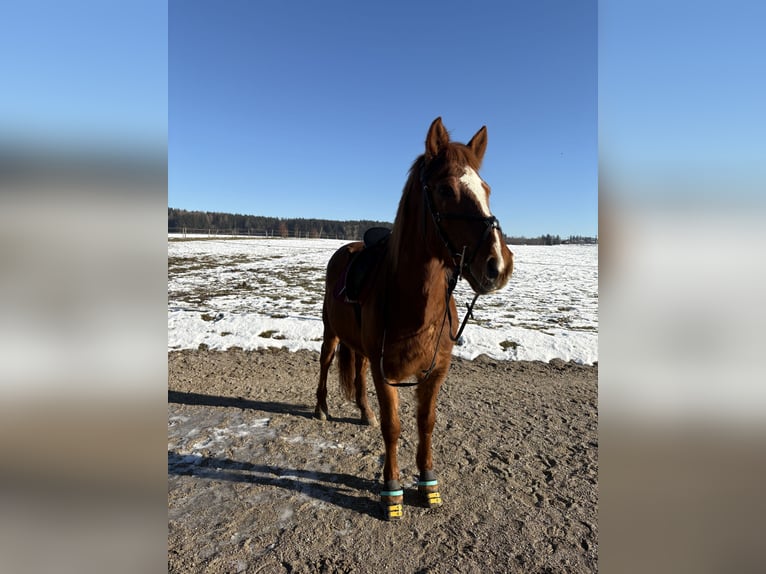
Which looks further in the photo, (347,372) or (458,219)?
(347,372)

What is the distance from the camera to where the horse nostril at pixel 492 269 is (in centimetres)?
187

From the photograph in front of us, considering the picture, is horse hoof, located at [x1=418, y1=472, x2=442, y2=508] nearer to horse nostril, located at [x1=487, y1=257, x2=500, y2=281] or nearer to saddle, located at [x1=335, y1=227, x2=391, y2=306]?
saddle, located at [x1=335, y1=227, x2=391, y2=306]

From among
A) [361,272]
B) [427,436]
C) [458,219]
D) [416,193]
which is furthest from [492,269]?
[427,436]

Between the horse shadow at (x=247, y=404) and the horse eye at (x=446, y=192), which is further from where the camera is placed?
the horse shadow at (x=247, y=404)

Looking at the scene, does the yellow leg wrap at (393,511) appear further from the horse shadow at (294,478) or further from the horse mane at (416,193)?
the horse mane at (416,193)

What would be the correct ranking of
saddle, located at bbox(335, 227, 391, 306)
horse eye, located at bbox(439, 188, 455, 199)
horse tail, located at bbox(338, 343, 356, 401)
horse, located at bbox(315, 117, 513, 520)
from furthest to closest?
1. horse tail, located at bbox(338, 343, 356, 401)
2. saddle, located at bbox(335, 227, 391, 306)
3. horse eye, located at bbox(439, 188, 455, 199)
4. horse, located at bbox(315, 117, 513, 520)

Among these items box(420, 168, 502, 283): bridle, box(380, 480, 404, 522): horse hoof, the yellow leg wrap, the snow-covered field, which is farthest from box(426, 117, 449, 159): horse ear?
the snow-covered field

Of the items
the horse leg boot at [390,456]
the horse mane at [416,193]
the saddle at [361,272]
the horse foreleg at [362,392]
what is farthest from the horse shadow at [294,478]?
the horse mane at [416,193]

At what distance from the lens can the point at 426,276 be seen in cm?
250

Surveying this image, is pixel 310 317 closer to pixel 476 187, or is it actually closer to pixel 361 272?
pixel 361 272

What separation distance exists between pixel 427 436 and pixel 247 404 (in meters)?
2.84

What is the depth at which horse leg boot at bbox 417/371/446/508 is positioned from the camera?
115 inches

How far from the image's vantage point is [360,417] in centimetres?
459
